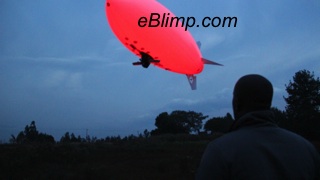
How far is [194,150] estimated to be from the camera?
2203 centimetres

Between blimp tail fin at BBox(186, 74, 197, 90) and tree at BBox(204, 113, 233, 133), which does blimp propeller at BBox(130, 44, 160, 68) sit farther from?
tree at BBox(204, 113, 233, 133)

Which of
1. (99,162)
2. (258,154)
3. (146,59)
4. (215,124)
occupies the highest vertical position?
(215,124)

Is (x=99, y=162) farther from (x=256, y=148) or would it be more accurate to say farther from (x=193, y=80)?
(x=256, y=148)

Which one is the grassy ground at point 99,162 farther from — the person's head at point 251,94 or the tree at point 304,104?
the tree at point 304,104

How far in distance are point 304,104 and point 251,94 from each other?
Result: 39166mm

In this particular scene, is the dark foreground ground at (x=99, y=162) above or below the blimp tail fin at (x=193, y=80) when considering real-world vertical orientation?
below

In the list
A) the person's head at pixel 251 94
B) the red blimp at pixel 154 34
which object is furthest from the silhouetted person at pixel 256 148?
the red blimp at pixel 154 34

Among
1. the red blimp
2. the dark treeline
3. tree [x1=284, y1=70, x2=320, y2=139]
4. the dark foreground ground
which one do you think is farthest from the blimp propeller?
tree [x1=284, y1=70, x2=320, y2=139]

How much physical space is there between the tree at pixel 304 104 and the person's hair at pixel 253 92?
35031 mm

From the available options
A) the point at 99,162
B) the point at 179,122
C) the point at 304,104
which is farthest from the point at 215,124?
the point at 99,162

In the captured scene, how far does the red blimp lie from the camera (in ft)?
17.1

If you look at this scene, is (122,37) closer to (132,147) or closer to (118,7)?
(118,7)

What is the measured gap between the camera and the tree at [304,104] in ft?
116

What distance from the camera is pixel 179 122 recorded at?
221ft
